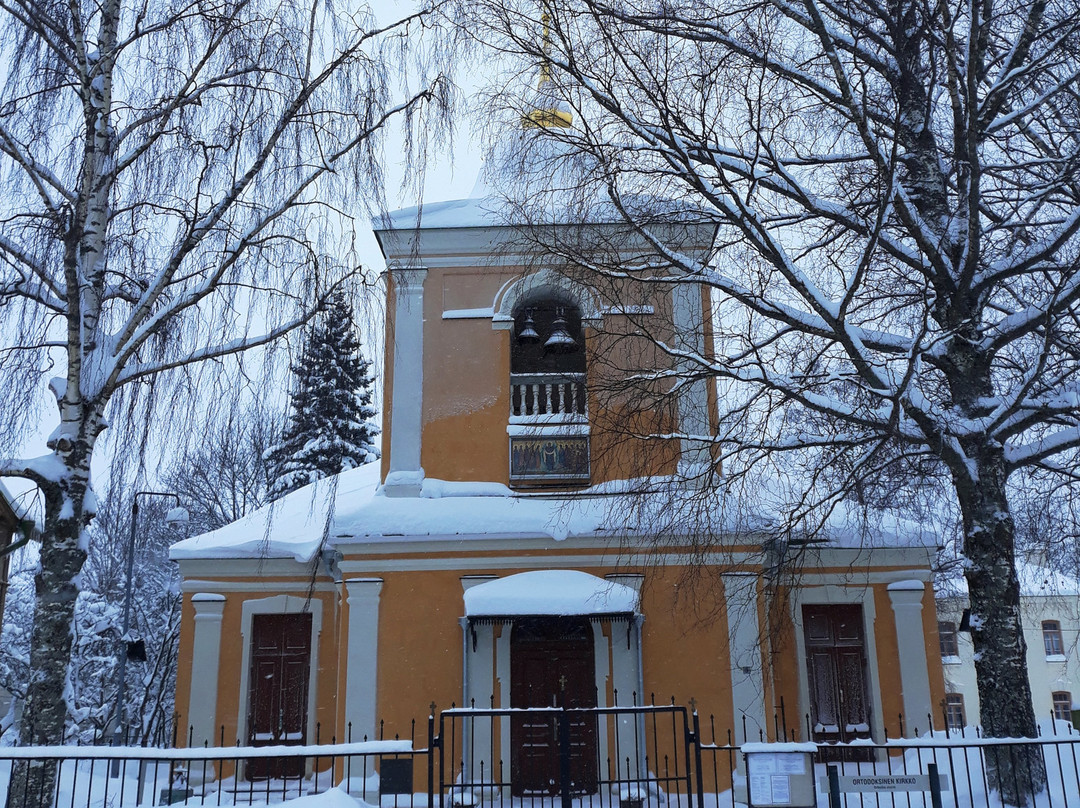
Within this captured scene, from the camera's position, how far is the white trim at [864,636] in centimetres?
1368

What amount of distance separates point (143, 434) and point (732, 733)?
8023 millimetres

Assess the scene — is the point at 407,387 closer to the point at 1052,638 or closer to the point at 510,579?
the point at 510,579

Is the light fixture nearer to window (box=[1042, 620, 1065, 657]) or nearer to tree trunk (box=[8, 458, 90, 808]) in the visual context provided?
tree trunk (box=[8, 458, 90, 808])

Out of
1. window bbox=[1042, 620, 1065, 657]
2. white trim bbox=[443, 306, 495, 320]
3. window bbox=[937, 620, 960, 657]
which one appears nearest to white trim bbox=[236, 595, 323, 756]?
white trim bbox=[443, 306, 495, 320]

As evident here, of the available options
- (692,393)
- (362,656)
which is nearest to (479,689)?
(362,656)

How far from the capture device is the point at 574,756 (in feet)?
41.0

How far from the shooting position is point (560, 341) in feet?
Result: 40.9

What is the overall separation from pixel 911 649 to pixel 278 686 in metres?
9.56

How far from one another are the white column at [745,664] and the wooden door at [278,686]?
6516 mm

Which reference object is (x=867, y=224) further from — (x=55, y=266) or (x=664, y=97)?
(x=55, y=266)

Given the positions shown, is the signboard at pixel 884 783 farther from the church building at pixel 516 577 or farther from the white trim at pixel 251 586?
the white trim at pixel 251 586

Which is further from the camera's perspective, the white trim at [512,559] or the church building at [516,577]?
the white trim at [512,559]

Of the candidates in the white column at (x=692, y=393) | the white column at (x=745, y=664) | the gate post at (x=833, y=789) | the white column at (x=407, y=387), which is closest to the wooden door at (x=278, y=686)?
the white column at (x=407, y=387)

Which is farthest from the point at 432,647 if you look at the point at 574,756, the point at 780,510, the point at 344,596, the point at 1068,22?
the point at 1068,22
